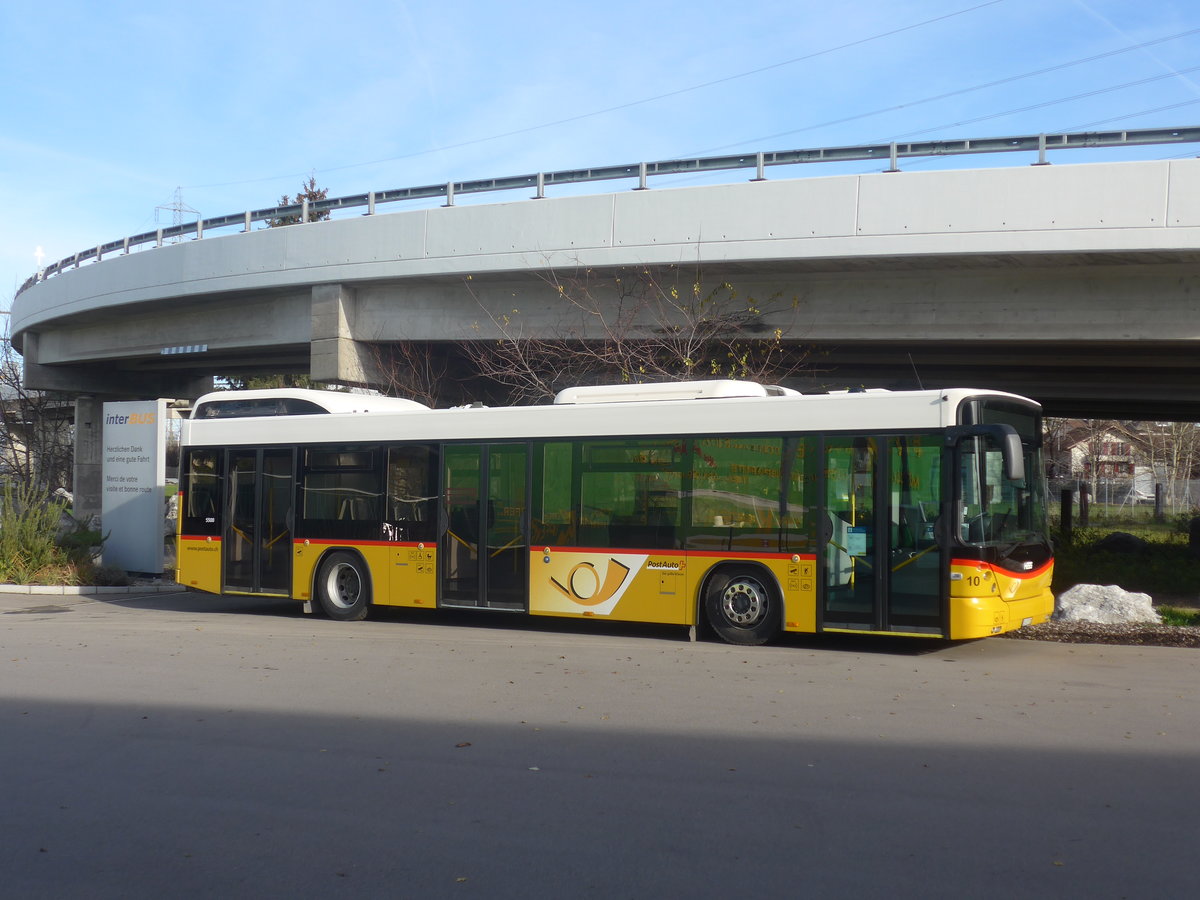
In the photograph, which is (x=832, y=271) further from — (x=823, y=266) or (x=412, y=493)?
(x=412, y=493)

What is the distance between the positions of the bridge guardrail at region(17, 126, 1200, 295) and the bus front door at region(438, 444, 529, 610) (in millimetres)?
6871

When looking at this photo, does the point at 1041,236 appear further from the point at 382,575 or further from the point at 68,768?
the point at 68,768

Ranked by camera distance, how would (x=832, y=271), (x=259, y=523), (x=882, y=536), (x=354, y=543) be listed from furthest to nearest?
1. (x=832, y=271)
2. (x=259, y=523)
3. (x=354, y=543)
4. (x=882, y=536)

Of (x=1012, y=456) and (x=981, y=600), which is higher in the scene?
(x=1012, y=456)

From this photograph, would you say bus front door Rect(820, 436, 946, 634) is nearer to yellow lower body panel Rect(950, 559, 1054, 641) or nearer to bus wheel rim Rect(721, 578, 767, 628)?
yellow lower body panel Rect(950, 559, 1054, 641)

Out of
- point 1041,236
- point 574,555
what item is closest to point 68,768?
point 574,555

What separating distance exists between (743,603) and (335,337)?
41.0ft

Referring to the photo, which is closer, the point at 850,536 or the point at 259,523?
the point at 850,536

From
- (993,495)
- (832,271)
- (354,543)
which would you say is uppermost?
(832,271)

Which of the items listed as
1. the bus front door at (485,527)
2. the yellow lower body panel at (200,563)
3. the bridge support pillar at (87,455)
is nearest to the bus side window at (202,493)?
the yellow lower body panel at (200,563)

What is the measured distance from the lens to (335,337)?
22047 millimetres

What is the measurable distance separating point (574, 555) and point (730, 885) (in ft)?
28.4

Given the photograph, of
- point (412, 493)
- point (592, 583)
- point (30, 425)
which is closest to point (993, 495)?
point (592, 583)

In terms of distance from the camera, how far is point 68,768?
22.7ft
